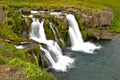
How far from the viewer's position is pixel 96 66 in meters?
41.9

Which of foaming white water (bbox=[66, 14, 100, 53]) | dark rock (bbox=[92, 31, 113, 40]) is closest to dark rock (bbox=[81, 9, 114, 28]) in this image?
dark rock (bbox=[92, 31, 113, 40])

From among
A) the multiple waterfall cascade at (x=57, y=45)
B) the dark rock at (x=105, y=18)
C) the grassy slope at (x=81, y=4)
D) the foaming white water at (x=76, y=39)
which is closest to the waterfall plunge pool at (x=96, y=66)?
the multiple waterfall cascade at (x=57, y=45)

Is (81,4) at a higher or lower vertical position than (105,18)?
higher

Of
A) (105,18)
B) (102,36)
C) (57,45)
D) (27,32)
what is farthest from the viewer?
(105,18)

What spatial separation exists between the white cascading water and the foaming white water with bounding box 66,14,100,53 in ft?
18.9

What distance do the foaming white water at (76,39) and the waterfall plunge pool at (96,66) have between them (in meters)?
2.54

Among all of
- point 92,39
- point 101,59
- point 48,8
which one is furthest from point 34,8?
point 101,59

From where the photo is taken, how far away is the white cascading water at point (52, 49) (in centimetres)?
4140

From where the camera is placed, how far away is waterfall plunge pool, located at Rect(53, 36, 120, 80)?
3766 cm

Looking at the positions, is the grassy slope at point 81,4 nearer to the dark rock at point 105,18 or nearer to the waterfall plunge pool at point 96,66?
the dark rock at point 105,18

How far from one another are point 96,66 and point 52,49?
7084mm

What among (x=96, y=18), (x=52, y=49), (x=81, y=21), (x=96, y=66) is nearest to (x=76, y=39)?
(x=81, y=21)

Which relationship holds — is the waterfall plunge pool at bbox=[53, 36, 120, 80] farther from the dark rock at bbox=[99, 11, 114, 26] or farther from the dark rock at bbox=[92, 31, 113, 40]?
the dark rock at bbox=[99, 11, 114, 26]

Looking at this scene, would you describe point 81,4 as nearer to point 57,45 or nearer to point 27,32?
point 27,32
